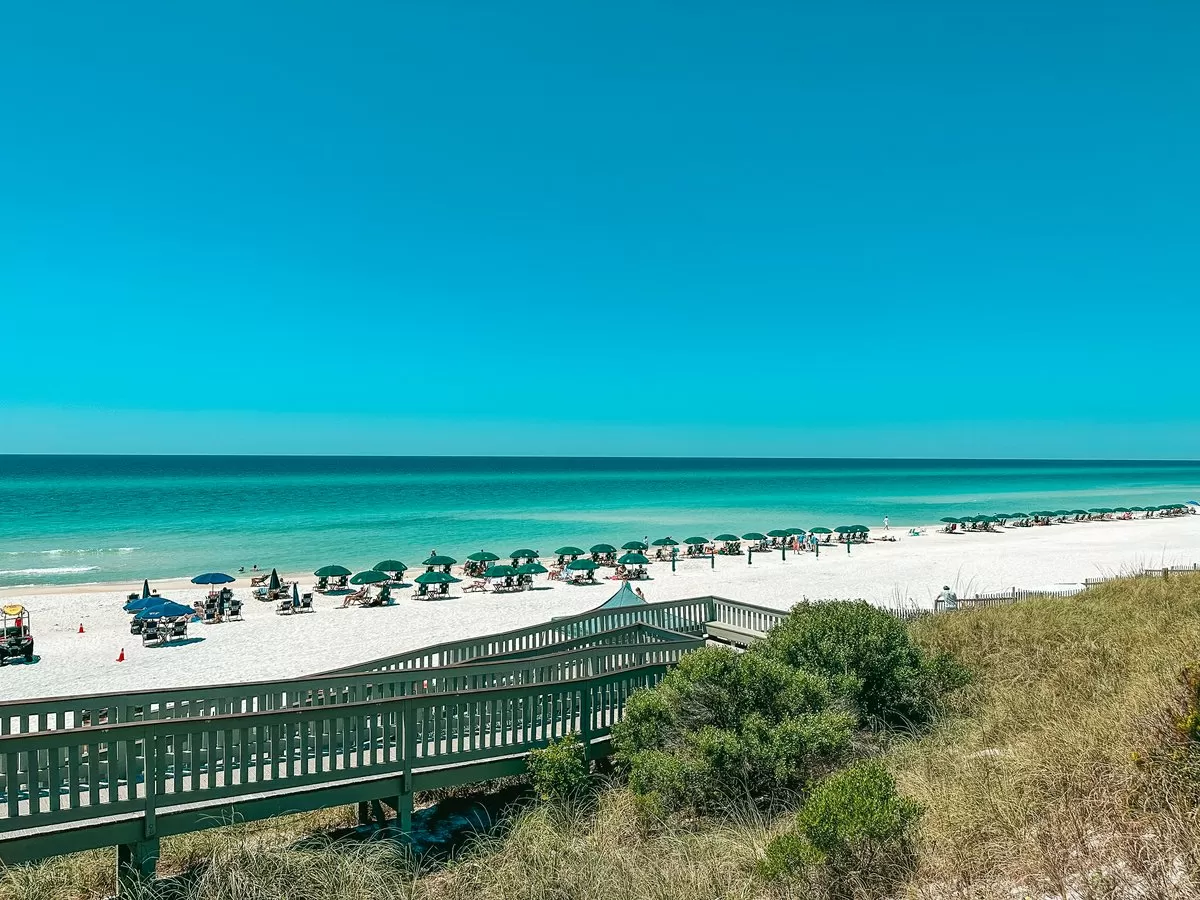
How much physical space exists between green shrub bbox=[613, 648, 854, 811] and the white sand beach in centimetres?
1059

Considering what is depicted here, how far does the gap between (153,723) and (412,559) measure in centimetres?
3478

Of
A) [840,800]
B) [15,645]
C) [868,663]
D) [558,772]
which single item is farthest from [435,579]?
[840,800]

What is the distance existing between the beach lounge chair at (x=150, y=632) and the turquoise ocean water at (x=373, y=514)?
16016 millimetres

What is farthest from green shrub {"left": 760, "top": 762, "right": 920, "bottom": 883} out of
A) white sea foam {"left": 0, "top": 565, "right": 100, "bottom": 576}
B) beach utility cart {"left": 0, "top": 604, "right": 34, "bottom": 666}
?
white sea foam {"left": 0, "top": 565, "right": 100, "bottom": 576}

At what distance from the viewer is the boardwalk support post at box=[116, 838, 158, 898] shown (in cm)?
551

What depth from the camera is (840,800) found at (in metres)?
4.64

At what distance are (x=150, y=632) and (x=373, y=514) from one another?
4490 centimetres

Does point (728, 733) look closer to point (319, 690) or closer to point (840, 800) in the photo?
point (840, 800)

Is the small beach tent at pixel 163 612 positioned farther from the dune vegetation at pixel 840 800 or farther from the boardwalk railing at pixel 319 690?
the dune vegetation at pixel 840 800

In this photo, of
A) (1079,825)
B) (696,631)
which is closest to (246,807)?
(1079,825)

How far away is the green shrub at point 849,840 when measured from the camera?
4.45m

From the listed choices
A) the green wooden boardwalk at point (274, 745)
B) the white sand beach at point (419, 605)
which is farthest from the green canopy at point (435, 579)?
the green wooden boardwalk at point (274, 745)

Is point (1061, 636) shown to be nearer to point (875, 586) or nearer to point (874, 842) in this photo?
point (874, 842)

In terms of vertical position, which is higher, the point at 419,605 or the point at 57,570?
the point at 57,570
